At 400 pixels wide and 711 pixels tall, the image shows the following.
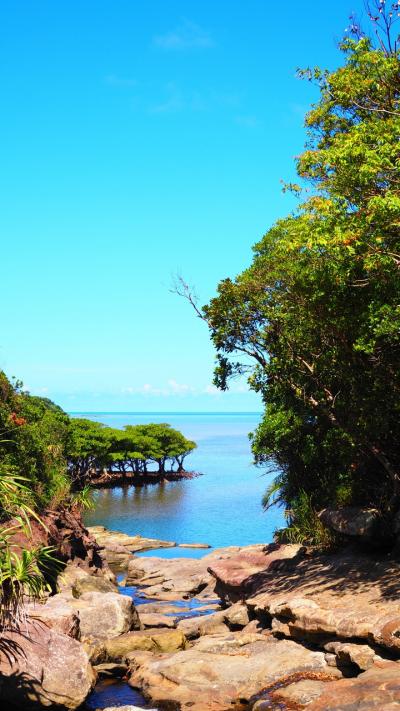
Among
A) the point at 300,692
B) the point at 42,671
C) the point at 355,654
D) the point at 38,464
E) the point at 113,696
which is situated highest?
the point at 38,464

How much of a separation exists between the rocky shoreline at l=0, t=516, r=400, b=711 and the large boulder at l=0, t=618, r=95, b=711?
0.08ft

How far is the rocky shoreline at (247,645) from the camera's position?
14148 mm

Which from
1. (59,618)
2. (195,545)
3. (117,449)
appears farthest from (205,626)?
(117,449)

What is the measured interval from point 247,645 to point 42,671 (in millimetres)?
5774

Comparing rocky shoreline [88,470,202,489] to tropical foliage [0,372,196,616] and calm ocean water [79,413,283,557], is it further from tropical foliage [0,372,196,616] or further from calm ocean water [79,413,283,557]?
calm ocean water [79,413,283,557]

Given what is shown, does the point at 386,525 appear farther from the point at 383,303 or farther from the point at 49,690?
the point at 49,690

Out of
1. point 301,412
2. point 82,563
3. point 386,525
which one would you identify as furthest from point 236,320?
point 82,563

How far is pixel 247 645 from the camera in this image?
58.1 feet

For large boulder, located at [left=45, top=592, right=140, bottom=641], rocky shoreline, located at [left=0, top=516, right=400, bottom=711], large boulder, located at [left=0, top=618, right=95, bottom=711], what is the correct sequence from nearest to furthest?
rocky shoreline, located at [left=0, top=516, right=400, bottom=711] < large boulder, located at [left=0, top=618, right=95, bottom=711] < large boulder, located at [left=45, top=592, right=140, bottom=641]

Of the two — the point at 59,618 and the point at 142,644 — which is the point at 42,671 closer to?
the point at 59,618

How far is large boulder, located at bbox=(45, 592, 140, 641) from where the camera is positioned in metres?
20.2

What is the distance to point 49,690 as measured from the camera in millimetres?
14742

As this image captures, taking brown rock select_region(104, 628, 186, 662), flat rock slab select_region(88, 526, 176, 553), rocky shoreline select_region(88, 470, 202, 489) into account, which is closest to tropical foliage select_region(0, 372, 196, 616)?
rocky shoreline select_region(88, 470, 202, 489)

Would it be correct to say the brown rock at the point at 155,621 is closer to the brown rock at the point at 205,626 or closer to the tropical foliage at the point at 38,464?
the brown rock at the point at 205,626
